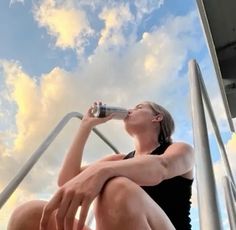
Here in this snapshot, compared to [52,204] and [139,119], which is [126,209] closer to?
[52,204]

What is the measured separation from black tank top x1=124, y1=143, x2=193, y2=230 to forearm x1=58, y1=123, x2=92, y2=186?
0.75 feet

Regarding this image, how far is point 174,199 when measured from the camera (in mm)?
943

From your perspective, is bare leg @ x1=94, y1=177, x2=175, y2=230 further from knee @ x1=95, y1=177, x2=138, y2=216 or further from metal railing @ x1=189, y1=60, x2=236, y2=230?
metal railing @ x1=189, y1=60, x2=236, y2=230

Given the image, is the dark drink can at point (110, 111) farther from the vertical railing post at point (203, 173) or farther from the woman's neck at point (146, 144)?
the vertical railing post at point (203, 173)

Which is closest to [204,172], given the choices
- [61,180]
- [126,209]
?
[126,209]

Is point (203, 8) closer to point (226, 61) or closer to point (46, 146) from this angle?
point (226, 61)

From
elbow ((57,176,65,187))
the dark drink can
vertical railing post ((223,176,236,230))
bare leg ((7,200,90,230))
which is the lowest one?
vertical railing post ((223,176,236,230))

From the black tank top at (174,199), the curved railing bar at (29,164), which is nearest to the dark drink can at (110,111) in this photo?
the curved railing bar at (29,164)

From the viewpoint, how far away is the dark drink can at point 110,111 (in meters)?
1.10

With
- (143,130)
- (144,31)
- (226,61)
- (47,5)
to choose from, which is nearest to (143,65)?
(144,31)

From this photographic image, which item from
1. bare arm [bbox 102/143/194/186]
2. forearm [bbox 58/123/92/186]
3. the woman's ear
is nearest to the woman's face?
the woman's ear

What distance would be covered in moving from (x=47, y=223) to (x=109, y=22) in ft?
9.54

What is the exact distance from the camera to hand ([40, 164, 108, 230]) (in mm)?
586

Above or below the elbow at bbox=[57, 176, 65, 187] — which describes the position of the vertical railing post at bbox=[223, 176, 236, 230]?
below
